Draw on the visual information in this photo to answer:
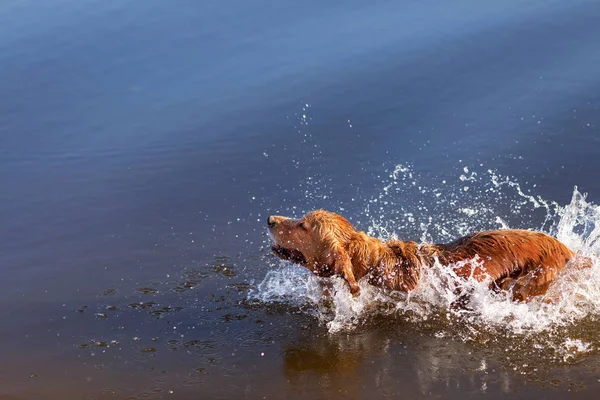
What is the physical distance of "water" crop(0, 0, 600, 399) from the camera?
6.56 meters

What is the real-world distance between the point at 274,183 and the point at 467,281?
3.36 meters

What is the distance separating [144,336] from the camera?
707 cm

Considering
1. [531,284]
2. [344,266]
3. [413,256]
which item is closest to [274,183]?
[344,266]

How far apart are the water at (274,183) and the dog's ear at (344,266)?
284 mm

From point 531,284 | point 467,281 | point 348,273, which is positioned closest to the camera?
point 531,284

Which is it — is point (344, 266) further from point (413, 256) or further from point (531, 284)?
point (531, 284)

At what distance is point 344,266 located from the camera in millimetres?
7184

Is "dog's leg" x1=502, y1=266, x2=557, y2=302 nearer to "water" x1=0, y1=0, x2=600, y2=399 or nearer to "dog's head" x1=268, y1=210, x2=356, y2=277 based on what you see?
"water" x1=0, y1=0, x2=600, y2=399

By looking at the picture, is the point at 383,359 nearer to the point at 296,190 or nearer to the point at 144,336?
the point at 144,336

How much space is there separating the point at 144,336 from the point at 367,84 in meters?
5.61

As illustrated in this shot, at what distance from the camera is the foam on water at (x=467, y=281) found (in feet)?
22.6

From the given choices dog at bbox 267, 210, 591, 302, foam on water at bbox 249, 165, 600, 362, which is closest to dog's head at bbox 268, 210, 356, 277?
dog at bbox 267, 210, 591, 302

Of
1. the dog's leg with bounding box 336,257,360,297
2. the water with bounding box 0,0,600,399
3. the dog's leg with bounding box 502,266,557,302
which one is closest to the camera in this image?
the water with bounding box 0,0,600,399

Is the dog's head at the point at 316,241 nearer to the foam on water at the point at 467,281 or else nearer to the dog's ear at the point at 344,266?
the dog's ear at the point at 344,266
